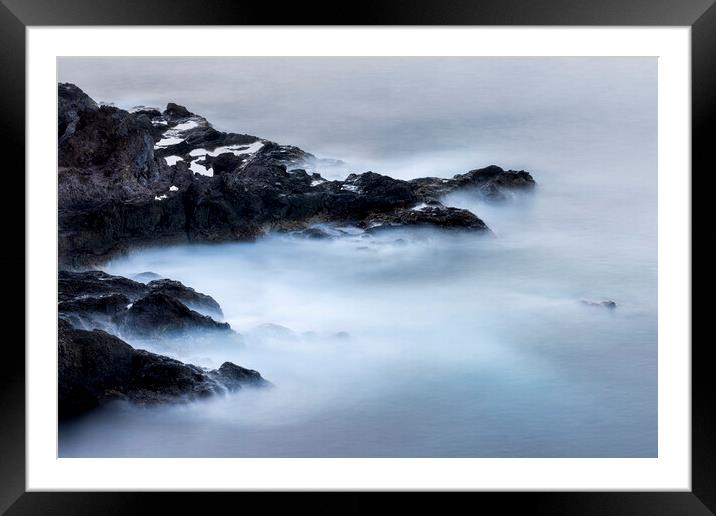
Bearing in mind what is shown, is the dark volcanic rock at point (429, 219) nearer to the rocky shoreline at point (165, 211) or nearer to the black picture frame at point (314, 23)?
the rocky shoreline at point (165, 211)

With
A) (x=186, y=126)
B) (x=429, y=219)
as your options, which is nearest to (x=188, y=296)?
(x=186, y=126)

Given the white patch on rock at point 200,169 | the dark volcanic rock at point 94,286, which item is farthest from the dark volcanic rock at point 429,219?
the dark volcanic rock at point 94,286

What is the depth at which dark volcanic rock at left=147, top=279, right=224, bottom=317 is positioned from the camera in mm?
2504

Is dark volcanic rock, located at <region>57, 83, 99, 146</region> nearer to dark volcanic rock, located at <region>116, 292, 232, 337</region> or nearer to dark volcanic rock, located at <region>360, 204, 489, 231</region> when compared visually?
dark volcanic rock, located at <region>116, 292, 232, 337</region>

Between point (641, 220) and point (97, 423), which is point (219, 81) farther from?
point (641, 220)

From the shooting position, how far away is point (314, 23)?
2166mm

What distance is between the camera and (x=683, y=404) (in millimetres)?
2348

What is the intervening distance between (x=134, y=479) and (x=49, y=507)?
289 millimetres

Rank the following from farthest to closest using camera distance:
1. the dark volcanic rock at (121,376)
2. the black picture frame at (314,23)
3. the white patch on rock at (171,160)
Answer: the white patch on rock at (171,160), the dark volcanic rock at (121,376), the black picture frame at (314,23)

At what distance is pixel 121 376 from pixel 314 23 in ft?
4.89

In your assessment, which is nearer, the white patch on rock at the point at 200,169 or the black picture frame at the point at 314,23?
the black picture frame at the point at 314,23

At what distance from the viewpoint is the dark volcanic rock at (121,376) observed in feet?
8.04

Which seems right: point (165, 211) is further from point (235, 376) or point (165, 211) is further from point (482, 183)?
point (482, 183)

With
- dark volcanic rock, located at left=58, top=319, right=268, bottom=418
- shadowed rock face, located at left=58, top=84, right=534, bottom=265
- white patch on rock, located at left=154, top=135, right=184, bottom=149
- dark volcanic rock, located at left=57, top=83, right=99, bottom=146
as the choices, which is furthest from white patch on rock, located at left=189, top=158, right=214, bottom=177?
dark volcanic rock, located at left=58, top=319, right=268, bottom=418
